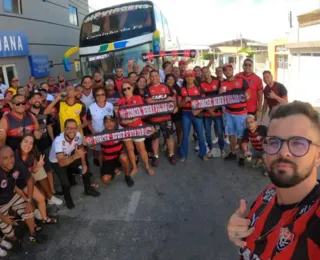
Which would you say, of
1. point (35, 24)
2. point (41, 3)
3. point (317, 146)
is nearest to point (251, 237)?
point (317, 146)

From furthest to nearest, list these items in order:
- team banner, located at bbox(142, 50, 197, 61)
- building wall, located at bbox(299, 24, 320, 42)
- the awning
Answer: building wall, located at bbox(299, 24, 320, 42) < the awning < team banner, located at bbox(142, 50, 197, 61)

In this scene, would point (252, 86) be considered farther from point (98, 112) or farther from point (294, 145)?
point (294, 145)

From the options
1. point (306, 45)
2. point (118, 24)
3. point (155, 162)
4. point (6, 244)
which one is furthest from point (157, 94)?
point (306, 45)

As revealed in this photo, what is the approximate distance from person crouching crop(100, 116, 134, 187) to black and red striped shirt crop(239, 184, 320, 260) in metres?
4.00

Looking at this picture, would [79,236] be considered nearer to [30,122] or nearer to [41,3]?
[30,122]

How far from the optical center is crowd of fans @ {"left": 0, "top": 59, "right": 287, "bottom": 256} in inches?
153

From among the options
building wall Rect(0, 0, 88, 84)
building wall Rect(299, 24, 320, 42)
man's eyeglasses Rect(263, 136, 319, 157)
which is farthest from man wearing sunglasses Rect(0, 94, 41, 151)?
building wall Rect(299, 24, 320, 42)

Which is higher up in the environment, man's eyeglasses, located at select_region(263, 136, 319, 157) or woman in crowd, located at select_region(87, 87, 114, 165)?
man's eyeglasses, located at select_region(263, 136, 319, 157)

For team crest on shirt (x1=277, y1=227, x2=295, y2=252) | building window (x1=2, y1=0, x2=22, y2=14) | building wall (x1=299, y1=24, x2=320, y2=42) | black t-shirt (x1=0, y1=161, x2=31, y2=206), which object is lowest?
black t-shirt (x1=0, y1=161, x2=31, y2=206)

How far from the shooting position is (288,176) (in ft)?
4.40

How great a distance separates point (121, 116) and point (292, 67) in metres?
13.4

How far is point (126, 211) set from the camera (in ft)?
14.7

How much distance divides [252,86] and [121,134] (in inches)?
116

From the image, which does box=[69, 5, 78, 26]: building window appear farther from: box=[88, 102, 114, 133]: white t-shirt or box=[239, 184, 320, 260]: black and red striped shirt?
box=[239, 184, 320, 260]: black and red striped shirt
